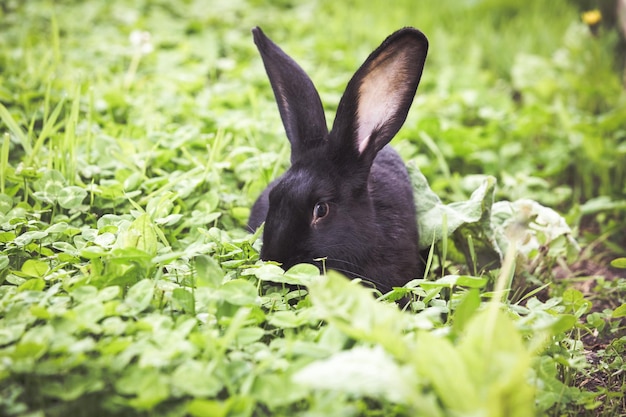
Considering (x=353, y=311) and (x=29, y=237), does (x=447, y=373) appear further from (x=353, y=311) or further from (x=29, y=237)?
(x=29, y=237)

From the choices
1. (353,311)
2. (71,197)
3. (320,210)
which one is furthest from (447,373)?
(71,197)

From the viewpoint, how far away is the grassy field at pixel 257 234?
1817 mm

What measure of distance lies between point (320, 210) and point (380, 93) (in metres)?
0.58

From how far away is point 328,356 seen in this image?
194 cm

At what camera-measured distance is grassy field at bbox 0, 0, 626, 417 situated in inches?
71.6

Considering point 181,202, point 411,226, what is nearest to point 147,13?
point 181,202

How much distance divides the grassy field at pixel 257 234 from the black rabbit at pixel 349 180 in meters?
0.16

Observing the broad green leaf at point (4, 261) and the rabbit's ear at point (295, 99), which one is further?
the rabbit's ear at point (295, 99)

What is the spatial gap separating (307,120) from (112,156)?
115cm

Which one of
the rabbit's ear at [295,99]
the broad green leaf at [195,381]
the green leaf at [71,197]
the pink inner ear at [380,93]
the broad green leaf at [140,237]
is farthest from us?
the rabbit's ear at [295,99]

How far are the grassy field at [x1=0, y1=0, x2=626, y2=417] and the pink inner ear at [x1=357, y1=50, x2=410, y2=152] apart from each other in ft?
1.76

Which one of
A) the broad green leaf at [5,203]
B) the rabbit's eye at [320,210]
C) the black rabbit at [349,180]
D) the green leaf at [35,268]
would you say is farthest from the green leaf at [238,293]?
the broad green leaf at [5,203]

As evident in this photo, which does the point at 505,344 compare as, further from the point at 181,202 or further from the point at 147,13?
the point at 147,13

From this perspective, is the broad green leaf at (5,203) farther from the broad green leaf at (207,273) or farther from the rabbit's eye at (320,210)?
the rabbit's eye at (320,210)
